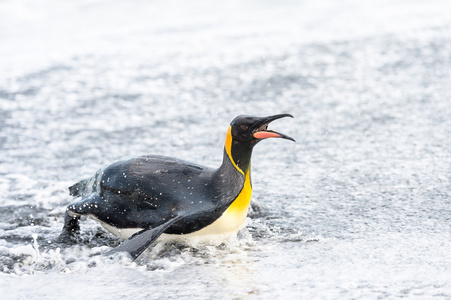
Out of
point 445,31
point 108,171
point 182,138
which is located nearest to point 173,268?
point 108,171

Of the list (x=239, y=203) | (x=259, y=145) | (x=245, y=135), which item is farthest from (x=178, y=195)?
(x=259, y=145)

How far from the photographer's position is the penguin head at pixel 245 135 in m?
3.28

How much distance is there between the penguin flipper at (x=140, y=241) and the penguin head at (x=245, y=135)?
442 mm

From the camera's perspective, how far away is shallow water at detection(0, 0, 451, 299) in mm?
3027

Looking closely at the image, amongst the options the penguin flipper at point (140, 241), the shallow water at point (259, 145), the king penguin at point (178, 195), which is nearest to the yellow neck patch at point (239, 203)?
the king penguin at point (178, 195)

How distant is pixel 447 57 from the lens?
758 cm

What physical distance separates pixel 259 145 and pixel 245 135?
1918 mm

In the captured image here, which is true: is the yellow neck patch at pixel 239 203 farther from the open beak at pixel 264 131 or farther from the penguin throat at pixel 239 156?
the open beak at pixel 264 131

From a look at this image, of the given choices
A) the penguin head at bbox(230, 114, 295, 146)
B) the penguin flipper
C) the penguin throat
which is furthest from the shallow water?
the penguin head at bbox(230, 114, 295, 146)

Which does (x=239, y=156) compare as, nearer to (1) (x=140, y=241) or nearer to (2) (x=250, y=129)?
(2) (x=250, y=129)

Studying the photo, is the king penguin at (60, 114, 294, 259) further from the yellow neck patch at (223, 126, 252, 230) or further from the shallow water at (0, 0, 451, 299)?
the shallow water at (0, 0, 451, 299)

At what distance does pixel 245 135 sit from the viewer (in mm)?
3324

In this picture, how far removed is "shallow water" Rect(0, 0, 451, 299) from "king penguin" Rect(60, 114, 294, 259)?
12 cm

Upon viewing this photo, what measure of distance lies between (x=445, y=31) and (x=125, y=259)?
7.06 meters
